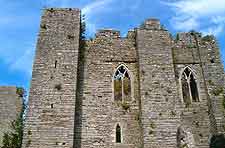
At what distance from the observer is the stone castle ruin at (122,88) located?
1512cm

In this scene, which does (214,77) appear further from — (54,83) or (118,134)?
(54,83)

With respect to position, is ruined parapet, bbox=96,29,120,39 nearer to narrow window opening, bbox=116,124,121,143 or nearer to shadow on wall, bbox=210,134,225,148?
narrow window opening, bbox=116,124,121,143

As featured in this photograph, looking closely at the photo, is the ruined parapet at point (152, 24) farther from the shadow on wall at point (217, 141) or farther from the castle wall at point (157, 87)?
the shadow on wall at point (217, 141)

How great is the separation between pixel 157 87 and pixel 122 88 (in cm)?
164

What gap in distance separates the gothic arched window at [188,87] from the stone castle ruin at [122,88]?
23 millimetres

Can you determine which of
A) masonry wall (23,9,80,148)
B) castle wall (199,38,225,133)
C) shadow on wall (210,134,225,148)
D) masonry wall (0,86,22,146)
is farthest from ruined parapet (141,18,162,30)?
masonry wall (0,86,22,146)

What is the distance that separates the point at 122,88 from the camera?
17.0 m

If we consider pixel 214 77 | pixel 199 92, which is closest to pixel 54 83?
pixel 199 92

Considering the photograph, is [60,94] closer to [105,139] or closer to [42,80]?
[42,80]

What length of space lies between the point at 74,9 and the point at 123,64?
3.63 m

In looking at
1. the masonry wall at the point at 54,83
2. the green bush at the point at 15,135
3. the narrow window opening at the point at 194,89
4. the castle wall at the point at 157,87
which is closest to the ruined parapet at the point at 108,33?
the castle wall at the point at 157,87

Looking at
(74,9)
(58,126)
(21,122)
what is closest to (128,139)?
(58,126)

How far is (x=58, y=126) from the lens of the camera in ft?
48.2

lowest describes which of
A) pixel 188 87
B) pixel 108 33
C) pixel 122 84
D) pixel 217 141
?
pixel 217 141
